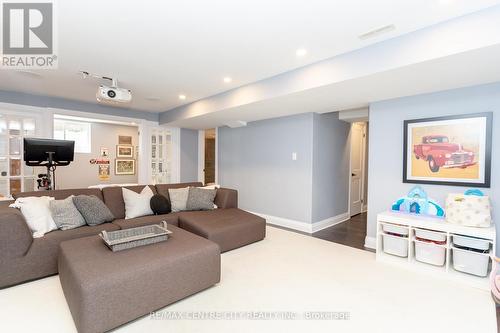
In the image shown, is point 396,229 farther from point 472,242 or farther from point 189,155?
point 189,155

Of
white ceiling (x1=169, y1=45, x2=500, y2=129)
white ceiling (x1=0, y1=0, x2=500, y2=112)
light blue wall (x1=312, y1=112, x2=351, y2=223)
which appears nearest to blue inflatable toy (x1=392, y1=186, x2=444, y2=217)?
white ceiling (x1=169, y1=45, x2=500, y2=129)

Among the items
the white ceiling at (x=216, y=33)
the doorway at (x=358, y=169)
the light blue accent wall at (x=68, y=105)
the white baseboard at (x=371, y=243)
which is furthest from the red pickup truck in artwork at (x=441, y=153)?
the light blue accent wall at (x=68, y=105)

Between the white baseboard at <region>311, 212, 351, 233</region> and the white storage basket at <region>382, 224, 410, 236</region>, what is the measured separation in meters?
1.43

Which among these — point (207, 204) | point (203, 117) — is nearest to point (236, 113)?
point (203, 117)

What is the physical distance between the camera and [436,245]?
2.57 meters

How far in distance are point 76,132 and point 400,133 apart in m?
7.85

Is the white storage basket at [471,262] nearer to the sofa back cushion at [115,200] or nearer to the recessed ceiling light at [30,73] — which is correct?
the sofa back cushion at [115,200]

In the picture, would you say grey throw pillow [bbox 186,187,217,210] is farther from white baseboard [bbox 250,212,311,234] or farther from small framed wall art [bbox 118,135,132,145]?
small framed wall art [bbox 118,135,132,145]

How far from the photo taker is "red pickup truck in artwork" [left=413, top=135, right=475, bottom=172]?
2.71 metres

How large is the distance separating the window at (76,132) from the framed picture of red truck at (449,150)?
7.72m

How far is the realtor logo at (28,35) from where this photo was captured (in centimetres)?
194

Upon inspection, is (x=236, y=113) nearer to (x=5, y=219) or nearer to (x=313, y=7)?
(x=313, y=7)

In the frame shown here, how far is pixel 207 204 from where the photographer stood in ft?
12.8

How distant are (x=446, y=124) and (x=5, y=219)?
464 centimetres
